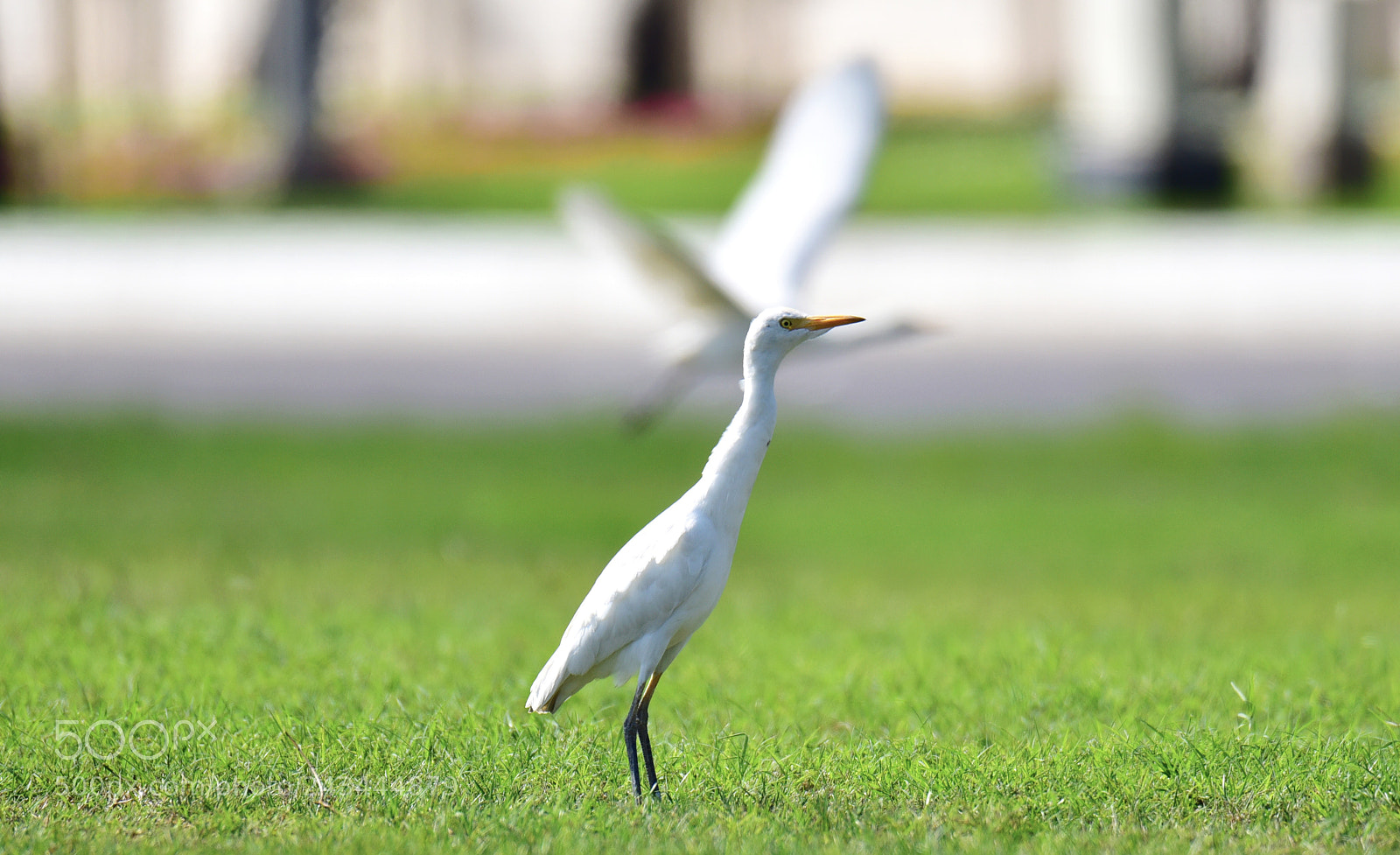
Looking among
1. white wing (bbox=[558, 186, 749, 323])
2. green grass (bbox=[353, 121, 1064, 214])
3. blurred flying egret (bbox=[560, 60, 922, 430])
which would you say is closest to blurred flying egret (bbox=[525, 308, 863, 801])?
white wing (bbox=[558, 186, 749, 323])

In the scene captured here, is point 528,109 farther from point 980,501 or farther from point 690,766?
point 690,766

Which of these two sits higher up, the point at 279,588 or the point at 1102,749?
the point at 1102,749

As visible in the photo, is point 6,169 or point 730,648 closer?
point 730,648

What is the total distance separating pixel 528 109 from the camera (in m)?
31.1

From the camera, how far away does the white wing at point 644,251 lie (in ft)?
19.5

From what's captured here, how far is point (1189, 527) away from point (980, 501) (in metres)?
1.15

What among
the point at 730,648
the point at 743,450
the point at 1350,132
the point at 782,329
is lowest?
the point at 1350,132

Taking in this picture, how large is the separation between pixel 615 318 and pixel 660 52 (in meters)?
18.4

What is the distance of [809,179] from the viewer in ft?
24.3

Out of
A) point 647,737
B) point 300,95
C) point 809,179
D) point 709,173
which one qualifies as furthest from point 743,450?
point 709,173

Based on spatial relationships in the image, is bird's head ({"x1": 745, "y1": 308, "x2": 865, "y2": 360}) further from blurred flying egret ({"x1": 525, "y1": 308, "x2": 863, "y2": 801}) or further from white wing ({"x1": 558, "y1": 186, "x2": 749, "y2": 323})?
white wing ({"x1": 558, "y1": 186, "x2": 749, "y2": 323})

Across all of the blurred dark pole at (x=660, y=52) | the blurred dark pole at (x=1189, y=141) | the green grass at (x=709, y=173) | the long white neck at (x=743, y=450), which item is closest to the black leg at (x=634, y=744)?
the long white neck at (x=743, y=450)

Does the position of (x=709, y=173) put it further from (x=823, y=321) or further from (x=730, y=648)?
(x=823, y=321)

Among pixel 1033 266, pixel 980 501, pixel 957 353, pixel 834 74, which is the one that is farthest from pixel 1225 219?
pixel 834 74
